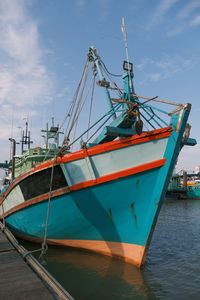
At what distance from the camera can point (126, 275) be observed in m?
5.79

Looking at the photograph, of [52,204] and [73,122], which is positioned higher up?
[73,122]

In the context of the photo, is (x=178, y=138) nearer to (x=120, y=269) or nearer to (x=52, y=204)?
(x=120, y=269)

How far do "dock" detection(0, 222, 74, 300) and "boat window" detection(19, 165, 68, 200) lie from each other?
6.92 ft

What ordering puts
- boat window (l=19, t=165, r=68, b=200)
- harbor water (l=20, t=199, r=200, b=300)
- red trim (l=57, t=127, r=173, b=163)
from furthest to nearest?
boat window (l=19, t=165, r=68, b=200) → red trim (l=57, t=127, r=173, b=163) → harbor water (l=20, t=199, r=200, b=300)

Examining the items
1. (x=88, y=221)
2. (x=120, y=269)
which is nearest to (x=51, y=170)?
(x=88, y=221)

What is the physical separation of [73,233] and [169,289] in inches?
134

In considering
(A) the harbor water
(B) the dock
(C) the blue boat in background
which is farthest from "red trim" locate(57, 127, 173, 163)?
(A) the harbor water

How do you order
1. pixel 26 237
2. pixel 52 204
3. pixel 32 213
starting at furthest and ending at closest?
pixel 26 237
pixel 32 213
pixel 52 204

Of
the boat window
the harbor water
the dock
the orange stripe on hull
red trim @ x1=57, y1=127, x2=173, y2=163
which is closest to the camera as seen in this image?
the dock

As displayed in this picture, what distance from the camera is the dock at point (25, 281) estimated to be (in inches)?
144

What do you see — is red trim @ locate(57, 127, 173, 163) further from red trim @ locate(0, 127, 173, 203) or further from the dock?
the dock

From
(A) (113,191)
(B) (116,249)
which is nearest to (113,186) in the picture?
(A) (113,191)

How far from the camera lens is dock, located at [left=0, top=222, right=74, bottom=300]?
367 cm

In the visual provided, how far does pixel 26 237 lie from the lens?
9203 mm
